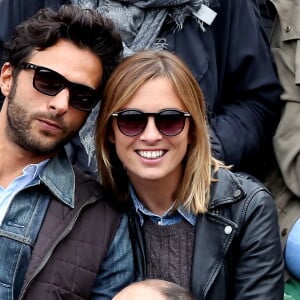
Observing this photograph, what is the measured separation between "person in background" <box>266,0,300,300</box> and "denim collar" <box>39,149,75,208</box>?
0.91 meters

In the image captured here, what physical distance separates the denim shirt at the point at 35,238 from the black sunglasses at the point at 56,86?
10.0 inches

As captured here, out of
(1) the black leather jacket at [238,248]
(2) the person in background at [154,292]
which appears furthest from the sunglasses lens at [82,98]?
(2) the person in background at [154,292]

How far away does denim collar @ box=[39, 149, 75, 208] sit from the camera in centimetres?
294

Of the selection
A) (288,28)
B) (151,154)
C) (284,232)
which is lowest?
(284,232)

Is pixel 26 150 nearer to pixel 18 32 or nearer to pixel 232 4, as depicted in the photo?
pixel 18 32

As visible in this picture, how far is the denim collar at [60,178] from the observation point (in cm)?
294

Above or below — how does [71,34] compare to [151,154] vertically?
above

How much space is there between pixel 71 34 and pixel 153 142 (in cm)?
53

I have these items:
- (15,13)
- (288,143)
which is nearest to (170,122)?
(288,143)

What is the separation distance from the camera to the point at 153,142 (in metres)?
2.83

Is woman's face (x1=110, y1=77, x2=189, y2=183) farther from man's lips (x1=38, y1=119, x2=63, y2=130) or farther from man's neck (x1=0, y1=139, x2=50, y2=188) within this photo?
man's neck (x1=0, y1=139, x2=50, y2=188)

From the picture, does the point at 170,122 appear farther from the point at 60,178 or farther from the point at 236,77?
the point at 236,77

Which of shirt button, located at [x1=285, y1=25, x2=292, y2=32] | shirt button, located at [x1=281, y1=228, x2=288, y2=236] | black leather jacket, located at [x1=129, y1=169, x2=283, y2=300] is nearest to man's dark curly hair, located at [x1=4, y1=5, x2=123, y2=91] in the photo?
black leather jacket, located at [x1=129, y1=169, x2=283, y2=300]

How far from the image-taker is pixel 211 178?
3.00 meters
